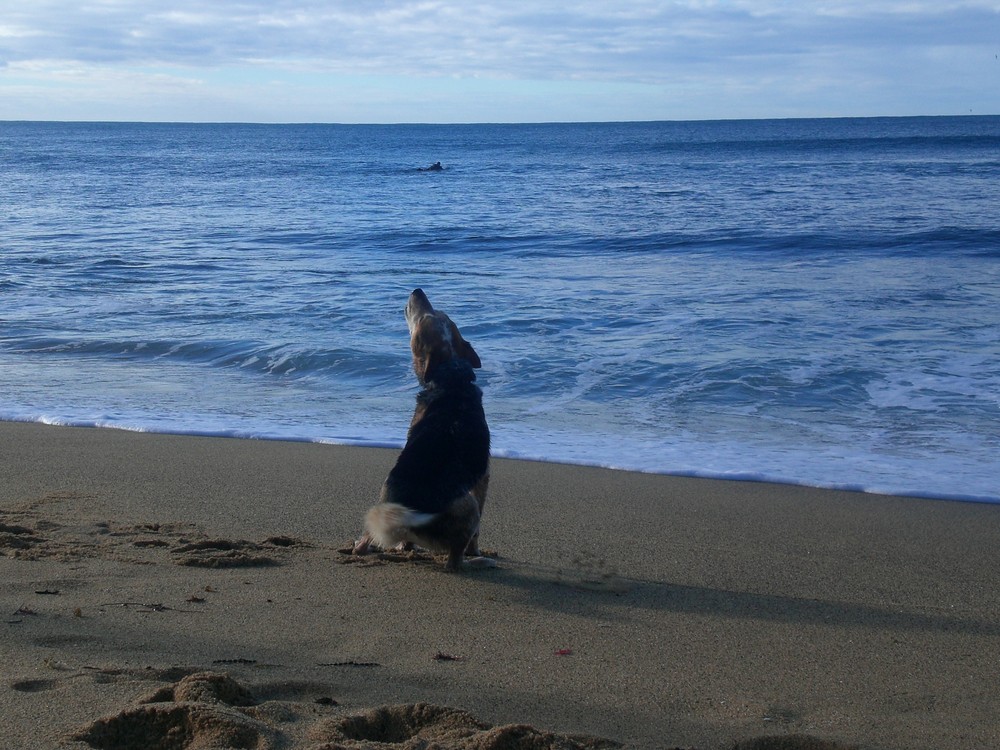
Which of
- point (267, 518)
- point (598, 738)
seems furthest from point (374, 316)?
point (598, 738)

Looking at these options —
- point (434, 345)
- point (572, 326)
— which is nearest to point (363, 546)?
point (434, 345)

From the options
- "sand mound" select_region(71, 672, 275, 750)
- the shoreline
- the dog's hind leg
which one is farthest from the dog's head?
"sand mound" select_region(71, 672, 275, 750)

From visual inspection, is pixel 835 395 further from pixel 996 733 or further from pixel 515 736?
pixel 515 736

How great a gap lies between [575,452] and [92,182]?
1424 inches

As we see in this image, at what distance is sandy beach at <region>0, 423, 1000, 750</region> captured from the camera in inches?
106

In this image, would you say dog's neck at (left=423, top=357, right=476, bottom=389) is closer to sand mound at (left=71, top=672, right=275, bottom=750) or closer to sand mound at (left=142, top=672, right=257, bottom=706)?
sand mound at (left=142, top=672, right=257, bottom=706)

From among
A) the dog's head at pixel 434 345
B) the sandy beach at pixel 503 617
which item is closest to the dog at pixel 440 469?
the dog's head at pixel 434 345

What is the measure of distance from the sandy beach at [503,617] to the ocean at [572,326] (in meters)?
1.05

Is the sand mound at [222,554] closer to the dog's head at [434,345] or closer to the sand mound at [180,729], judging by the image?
the dog's head at [434,345]

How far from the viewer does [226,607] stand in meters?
3.58

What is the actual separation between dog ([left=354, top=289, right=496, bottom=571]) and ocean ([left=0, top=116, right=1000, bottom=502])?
1979 millimetres

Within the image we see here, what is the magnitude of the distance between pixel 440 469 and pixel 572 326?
260 inches

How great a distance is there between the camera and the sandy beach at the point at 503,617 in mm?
2693

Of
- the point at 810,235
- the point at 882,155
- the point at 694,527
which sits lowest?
the point at 694,527
